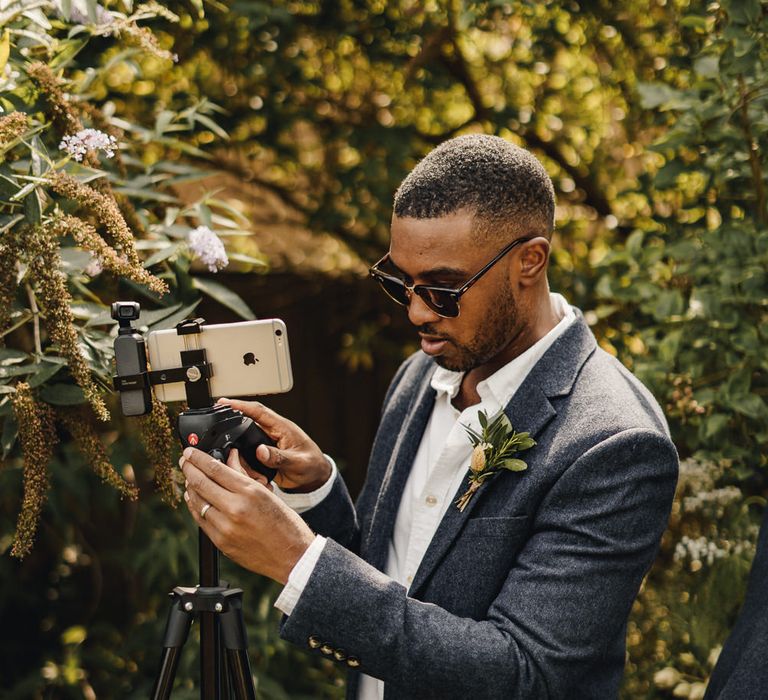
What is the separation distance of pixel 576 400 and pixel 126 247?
0.85 m

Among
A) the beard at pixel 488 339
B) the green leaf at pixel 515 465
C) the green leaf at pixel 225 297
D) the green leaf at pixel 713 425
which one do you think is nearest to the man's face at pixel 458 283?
the beard at pixel 488 339

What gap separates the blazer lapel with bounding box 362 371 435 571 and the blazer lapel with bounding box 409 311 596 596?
211 mm

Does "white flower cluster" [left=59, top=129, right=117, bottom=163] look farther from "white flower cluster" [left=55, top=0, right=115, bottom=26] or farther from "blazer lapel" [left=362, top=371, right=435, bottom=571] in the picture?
"blazer lapel" [left=362, top=371, right=435, bottom=571]

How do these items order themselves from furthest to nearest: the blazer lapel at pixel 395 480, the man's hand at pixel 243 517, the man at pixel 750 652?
the blazer lapel at pixel 395 480 < the man at pixel 750 652 < the man's hand at pixel 243 517

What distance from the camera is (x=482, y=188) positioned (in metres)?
1.59

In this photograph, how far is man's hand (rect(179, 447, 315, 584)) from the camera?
136 cm

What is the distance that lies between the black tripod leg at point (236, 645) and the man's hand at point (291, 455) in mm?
285

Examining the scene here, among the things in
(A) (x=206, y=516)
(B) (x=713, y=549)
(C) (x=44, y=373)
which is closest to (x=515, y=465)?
(A) (x=206, y=516)

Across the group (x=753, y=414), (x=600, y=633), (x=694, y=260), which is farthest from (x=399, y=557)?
(x=694, y=260)

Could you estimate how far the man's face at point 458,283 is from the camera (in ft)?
5.21

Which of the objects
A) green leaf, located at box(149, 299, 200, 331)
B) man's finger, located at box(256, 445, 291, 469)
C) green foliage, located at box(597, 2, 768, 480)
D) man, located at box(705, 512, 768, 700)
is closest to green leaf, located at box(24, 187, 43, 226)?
green leaf, located at box(149, 299, 200, 331)

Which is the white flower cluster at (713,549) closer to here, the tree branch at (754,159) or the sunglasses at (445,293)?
the tree branch at (754,159)

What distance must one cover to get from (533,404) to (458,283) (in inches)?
10.4

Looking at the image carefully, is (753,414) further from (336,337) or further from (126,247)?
(336,337)
